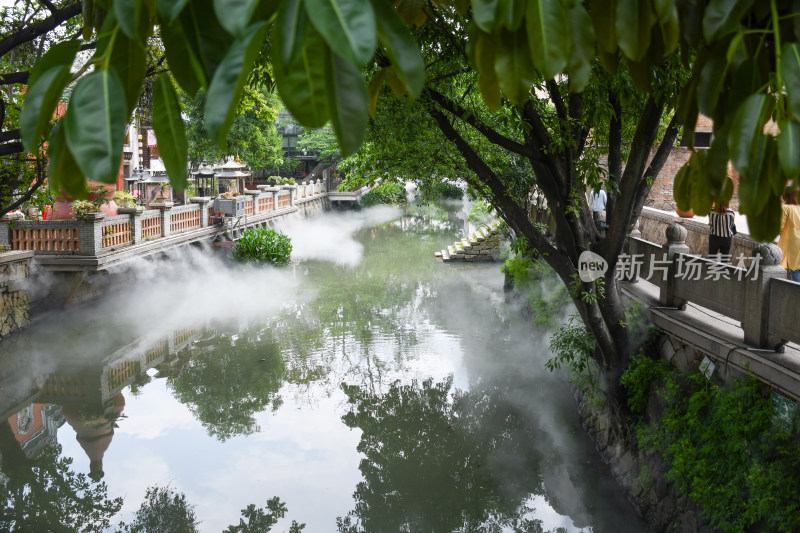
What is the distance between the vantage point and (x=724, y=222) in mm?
8547

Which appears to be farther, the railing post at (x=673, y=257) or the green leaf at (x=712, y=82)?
the railing post at (x=673, y=257)

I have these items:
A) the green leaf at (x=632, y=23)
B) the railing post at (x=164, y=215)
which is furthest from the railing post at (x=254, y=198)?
the green leaf at (x=632, y=23)

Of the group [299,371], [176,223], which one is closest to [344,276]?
[176,223]

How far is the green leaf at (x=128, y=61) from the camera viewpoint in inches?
49.6

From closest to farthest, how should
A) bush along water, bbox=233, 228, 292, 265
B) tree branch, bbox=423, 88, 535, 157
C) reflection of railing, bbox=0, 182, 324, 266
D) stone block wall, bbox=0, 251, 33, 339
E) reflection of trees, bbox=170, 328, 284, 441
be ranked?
tree branch, bbox=423, 88, 535, 157
reflection of trees, bbox=170, 328, 284, 441
stone block wall, bbox=0, 251, 33, 339
reflection of railing, bbox=0, 182, 324, 266
bush along water, bbox=233, 228, 292, 265

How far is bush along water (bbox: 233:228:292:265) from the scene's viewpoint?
21067 mm

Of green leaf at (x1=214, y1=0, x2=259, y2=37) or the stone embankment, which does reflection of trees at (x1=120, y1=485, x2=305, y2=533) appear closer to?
green leaf at (x1=214, y1=0, x2=259, y2=37)

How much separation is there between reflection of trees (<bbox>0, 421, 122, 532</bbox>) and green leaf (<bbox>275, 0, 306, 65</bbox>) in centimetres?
728

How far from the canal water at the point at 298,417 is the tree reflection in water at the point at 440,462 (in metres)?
0.03

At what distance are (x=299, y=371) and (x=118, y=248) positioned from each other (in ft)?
19.3

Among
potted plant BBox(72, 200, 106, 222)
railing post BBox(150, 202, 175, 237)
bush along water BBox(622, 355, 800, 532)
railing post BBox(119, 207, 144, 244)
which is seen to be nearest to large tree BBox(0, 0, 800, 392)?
bush along water BBox(622, 355, 800, 532)

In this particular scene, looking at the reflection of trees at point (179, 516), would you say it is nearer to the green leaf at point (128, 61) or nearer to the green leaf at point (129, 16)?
the green leaf at point (128, 61)

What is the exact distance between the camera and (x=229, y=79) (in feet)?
3.75

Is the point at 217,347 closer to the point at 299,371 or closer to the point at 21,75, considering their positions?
the point at 299,371
